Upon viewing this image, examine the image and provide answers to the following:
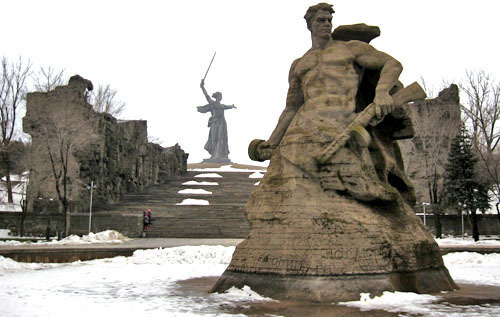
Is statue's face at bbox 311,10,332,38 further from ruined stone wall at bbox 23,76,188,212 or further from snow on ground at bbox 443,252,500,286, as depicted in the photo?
ruined stone wall at bbox 23,76,188,212

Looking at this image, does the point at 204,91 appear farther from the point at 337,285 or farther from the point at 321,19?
the point at 337,285

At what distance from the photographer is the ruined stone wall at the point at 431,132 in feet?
93.7

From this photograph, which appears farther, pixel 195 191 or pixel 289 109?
pixel 195 191

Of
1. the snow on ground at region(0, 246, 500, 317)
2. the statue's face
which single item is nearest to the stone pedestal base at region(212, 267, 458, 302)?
the snow on ground at region(0, 246, 500, 317)

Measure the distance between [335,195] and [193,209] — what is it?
728 inches

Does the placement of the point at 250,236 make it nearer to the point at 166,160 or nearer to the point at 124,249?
the point at 124,249

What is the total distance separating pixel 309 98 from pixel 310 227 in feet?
6.17

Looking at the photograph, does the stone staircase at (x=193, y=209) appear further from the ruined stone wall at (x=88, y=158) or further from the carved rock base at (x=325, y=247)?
the carved rock base at (x=325, y=247)

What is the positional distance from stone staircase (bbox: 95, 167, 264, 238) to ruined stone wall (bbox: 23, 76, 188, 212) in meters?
1.05

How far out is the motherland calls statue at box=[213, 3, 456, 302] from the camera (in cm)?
588

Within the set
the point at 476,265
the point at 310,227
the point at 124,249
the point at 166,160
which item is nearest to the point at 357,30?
the point at 310,227

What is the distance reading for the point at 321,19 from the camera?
23.7 ft

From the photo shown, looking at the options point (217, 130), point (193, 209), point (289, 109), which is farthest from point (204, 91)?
point (289, 109)

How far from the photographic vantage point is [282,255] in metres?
6.09
